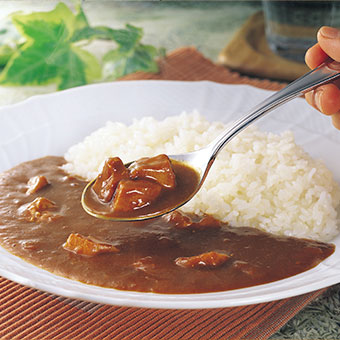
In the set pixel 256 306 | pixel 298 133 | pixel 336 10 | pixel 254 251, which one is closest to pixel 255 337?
pixel 256 306

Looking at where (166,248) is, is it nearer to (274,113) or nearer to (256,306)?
(256,306)

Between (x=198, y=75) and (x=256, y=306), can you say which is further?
(x=198, y=75)

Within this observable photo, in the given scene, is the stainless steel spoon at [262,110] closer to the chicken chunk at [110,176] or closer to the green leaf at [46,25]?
the chicken chunk at [110,176]

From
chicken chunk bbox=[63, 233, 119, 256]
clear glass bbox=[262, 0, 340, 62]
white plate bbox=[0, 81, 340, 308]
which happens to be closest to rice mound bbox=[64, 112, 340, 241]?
white plate bbox=[0, 81, 340, 308]

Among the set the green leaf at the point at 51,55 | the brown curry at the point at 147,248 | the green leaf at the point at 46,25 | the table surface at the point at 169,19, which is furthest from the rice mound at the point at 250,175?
the table surface at the point at 169,19

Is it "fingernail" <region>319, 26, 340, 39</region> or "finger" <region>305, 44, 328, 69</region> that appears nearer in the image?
"fingernail" <region>319, 26, 340, 39</region>

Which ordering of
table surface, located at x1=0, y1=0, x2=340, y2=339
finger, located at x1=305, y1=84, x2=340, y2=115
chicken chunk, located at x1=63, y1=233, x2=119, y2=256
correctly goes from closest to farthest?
1. chicken chunk, located at x1=63, y1=233, x2=119, y2=256
2. finger, located at x1=305, y1=84, x2=340, y2=115
3. table surface, located at x1=0, y1=0, x2=340, y2=339

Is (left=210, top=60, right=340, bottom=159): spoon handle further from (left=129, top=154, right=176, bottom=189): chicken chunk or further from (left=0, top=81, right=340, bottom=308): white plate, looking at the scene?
(left=0, top=81, right=340, bottom=308): white plate
